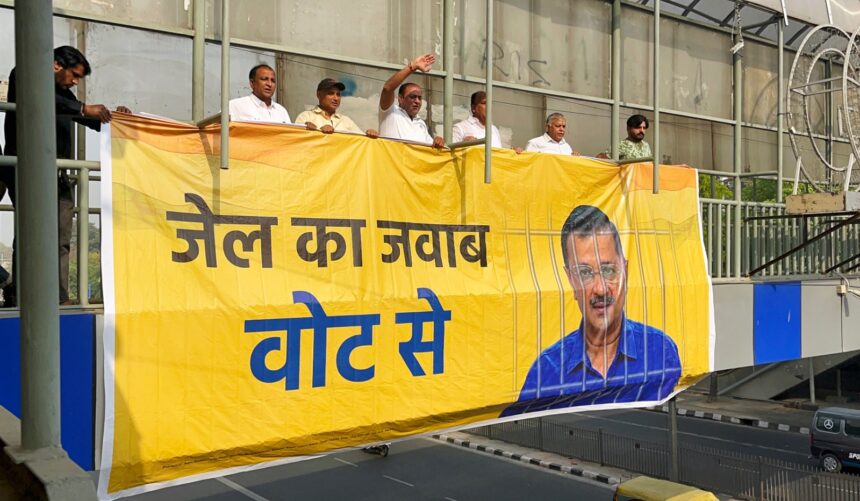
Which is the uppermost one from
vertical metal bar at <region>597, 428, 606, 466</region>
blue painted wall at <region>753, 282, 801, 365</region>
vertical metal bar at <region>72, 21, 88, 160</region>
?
vertical metal bar at <region>72, 21, 88, 160</region>

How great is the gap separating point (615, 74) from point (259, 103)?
4736mm

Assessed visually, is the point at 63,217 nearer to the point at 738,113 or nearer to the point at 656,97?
the point at 656,97

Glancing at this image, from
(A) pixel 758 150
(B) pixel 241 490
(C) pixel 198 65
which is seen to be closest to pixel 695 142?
(A) pixel 758 150

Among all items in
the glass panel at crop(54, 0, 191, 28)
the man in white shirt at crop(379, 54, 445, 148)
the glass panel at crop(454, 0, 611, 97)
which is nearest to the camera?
the glass panel at crop(54, 0, 191, 28)

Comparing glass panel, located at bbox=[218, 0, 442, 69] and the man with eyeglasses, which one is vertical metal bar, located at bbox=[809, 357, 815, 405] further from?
glass panel, located at bbox=[218, 0, 442, 69]

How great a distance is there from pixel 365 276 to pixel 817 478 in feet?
49.4

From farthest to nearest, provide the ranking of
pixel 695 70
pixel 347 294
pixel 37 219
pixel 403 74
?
1. pixel 695 70
2. pixel 403 74
3. pixel 347 294
4. pixel 37 219

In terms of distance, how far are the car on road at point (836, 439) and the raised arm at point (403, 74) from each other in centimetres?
1921

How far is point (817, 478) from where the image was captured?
17.5 meters

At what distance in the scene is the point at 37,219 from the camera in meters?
3.23

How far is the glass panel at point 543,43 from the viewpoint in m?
9.23

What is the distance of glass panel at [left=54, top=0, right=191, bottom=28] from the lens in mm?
6414

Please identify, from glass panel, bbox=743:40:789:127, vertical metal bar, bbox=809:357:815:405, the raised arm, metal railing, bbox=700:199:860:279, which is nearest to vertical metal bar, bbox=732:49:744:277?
glass panel, bbox=743:40:789:127

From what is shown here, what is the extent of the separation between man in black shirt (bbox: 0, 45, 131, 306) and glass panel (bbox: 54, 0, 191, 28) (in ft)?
3.33
